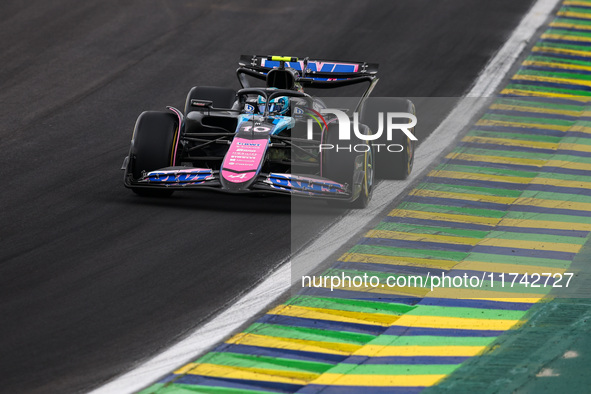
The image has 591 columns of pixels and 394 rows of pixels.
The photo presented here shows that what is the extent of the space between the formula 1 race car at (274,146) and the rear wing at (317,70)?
26 mm

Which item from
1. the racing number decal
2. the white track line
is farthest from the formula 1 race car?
the white track line

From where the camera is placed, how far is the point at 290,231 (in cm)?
1316

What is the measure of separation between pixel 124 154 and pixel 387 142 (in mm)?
4159

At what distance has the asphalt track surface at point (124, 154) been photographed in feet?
33.2

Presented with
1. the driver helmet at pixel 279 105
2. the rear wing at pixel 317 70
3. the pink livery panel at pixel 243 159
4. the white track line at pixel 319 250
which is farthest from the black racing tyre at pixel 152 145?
the white track line at pixel 319 250

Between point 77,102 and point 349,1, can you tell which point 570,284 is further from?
point 349,1

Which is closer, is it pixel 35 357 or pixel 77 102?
pixel 35 357

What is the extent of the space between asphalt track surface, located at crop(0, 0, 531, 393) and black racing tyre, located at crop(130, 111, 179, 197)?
1.54 ft

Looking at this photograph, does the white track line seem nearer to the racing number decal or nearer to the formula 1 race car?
the formula 1 race car

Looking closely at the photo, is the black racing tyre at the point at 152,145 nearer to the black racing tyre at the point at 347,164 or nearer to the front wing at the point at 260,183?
the front wing at the point at 260,183

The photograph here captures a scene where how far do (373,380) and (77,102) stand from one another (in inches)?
465

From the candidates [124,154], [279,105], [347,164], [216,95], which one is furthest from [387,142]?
[124,154]

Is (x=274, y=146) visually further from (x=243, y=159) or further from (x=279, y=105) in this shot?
(x=279, y=105)

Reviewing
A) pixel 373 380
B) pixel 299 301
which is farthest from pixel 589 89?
pixel 373 380
